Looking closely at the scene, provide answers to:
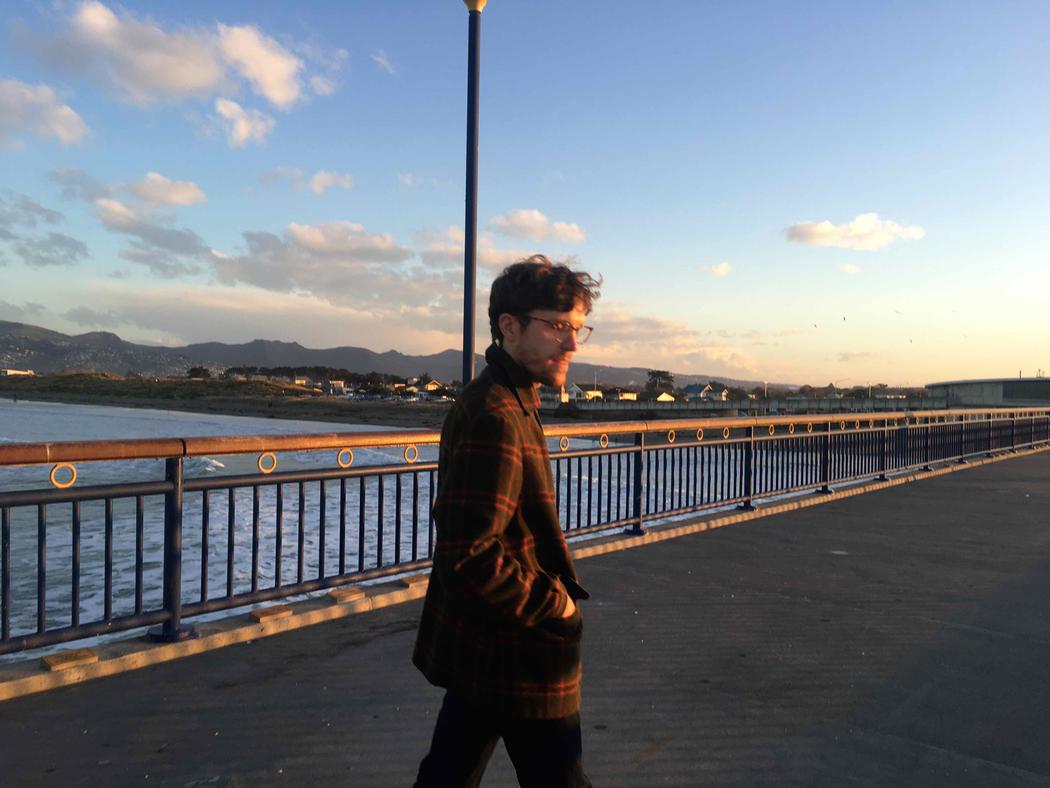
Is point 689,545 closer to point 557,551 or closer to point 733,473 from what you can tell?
point 733,473

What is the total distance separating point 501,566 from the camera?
1682 mm

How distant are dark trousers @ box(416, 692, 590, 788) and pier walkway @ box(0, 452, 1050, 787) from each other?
1065 mm

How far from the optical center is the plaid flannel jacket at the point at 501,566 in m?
1.68

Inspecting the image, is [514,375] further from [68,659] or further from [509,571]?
[68,659]

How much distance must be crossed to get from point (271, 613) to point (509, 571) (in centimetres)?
330

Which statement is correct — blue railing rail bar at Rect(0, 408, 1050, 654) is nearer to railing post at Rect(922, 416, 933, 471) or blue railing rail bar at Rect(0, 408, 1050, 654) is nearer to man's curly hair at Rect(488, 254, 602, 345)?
railing post at Rect(922, 416, 933, 471)

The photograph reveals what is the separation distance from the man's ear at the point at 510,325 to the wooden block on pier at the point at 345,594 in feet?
11.3

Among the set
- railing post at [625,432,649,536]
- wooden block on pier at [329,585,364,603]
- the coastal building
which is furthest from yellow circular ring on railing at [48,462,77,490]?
the coastal building

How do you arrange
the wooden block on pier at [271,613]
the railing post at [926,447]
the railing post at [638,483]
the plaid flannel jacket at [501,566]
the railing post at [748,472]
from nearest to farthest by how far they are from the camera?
the plaid flannel jacket at [501,566] < the wooden block on pier at [271,613] < the railing post at [638,483] < the railing post at [748,472] < the railing post at [926,447]

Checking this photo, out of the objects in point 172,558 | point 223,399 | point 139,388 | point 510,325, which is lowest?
point 223,399

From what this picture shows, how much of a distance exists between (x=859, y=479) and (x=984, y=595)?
6.85 meters

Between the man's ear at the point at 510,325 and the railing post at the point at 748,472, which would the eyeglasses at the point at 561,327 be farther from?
the railing post at the point at 748,472

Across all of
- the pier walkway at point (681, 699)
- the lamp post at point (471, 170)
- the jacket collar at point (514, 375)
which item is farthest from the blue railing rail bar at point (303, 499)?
the jacket collar at point (514, 375)

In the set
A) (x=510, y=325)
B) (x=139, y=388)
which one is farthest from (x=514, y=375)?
(x=139, y=388)
